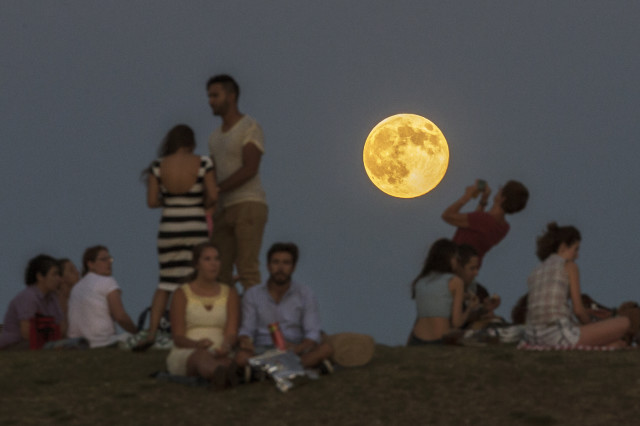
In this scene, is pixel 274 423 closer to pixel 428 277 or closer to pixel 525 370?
pixel 525 370

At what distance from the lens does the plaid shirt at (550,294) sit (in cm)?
1018

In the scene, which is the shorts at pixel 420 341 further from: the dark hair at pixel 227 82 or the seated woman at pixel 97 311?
the dark hair at pixel 227 82

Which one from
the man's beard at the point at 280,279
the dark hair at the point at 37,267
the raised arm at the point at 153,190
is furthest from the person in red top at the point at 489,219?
the dark hair at the point at 37,267

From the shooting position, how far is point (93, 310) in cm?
1155

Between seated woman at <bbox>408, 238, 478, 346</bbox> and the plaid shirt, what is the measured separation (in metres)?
0.93

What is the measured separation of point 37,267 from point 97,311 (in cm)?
152

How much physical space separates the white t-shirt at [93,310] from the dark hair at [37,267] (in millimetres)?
1053

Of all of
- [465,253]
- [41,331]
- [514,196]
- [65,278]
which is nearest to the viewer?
[465,253]

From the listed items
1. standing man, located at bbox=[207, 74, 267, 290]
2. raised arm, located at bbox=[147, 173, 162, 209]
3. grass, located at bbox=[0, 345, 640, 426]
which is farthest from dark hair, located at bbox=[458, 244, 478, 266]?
raised arm, located at bbox=[147, 173, 162, 209]

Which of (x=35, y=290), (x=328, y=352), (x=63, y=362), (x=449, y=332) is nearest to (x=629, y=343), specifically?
(x=449, y=332)

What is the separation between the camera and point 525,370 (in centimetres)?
909

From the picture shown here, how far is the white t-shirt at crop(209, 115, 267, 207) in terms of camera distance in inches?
414

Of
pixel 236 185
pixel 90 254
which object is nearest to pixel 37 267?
pixel 90 254

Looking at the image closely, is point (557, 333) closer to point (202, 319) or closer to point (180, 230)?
point (202, 319)
